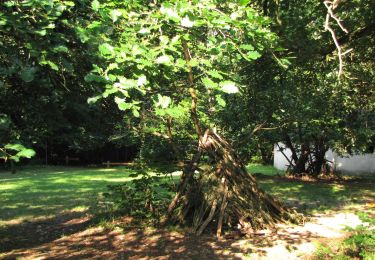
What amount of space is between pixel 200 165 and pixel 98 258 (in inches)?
119

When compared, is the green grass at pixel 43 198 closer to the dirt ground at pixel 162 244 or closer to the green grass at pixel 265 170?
the dirt ground at pixel 162 244

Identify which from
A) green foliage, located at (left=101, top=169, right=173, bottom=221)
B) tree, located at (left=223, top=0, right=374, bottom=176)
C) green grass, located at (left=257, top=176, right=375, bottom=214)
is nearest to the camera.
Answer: green foliage, located at (left=101, top=169, right=173, bottom=221)

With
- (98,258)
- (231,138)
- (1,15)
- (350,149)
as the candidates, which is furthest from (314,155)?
(1,15)

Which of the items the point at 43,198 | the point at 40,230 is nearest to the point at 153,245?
the point at 40,230

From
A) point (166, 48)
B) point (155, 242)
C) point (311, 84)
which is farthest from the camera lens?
point (311, 84)

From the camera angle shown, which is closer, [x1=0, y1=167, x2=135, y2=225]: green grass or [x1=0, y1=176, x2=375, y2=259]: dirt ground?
[x1=0, y1=176, x2=375, y2=259]: dirt ground

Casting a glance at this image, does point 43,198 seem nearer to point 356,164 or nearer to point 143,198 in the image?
point 143,198

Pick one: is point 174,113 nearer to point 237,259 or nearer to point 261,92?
point 237,259

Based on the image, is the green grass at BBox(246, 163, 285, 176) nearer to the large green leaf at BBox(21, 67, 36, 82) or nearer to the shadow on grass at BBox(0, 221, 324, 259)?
the shadow on grass at BBox(0, 221, 324, 259)

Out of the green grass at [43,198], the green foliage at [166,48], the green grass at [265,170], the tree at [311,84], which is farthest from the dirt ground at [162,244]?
the green grass at [265,170]

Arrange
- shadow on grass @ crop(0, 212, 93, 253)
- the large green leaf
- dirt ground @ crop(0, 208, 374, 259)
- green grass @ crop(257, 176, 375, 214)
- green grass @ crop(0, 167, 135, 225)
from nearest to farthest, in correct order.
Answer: the large green leaf, dirt ground @ crop(0, 208, 374, 259), shadow on grass @ crop(0, 212, 93, 253), green grass @ crop(0, 167, 135, 225), green grass @ crop(257, 176, 375, 214)

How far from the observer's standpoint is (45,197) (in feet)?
43.3

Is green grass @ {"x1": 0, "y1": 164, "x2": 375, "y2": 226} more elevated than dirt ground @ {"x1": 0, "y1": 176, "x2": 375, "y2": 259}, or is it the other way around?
green grass @ {"x1": 0, "y1": 164, "x2": 375, "y2": 226}

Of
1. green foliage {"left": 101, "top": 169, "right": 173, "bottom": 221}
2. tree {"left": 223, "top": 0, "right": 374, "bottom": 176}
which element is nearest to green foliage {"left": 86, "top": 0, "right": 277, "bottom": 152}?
tree {"left": 223, "top": 0, "right": 374, "bottom": 176}
